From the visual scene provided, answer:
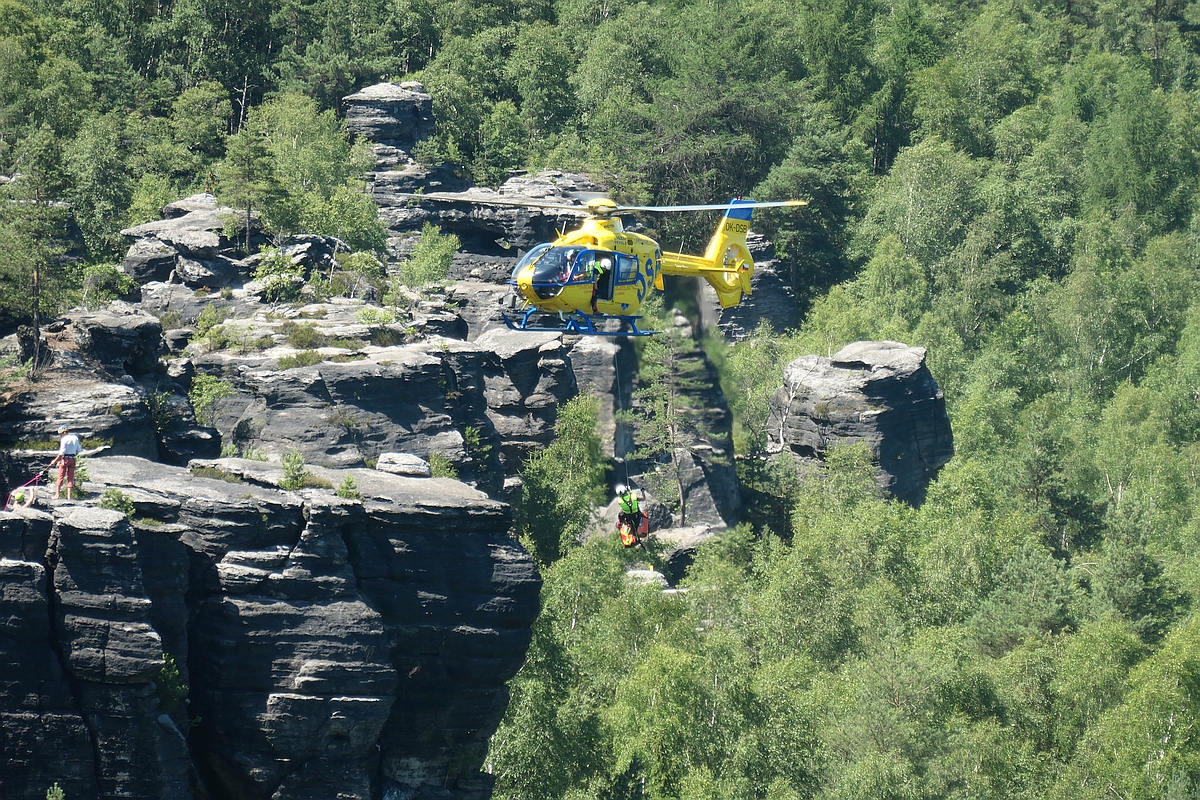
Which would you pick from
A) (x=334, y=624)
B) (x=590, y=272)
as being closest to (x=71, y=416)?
(x=334, y=624)

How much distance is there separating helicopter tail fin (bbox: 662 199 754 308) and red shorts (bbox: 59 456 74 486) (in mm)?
25353

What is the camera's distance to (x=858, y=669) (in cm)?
5322

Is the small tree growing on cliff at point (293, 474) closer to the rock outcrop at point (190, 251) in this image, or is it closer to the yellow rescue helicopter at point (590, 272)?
the yellow rescue helicopter at point (590, 272)

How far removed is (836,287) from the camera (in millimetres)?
90938

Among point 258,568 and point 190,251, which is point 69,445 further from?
point 190,251

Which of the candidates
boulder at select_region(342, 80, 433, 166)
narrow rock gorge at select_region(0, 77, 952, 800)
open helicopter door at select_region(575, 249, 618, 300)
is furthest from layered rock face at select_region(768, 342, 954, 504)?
open helicopter door at select_region(575, 249, 618, 300)

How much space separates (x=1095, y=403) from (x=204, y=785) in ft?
219

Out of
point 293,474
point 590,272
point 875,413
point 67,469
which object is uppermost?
point 590,272

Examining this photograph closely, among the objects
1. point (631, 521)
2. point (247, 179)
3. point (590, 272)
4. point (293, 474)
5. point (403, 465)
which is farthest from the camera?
point (247, 179)

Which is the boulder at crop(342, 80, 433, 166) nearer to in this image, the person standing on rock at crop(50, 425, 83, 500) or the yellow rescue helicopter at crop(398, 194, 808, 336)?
the yellow rescue helicopter at crop(398, 194, 808, 336)

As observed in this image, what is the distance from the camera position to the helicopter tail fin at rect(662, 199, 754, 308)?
57.9m

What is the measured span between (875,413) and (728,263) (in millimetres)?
18594

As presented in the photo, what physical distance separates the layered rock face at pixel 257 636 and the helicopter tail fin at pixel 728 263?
55.3 ft

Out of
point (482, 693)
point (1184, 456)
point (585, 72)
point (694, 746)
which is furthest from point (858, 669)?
point (585, 72)
